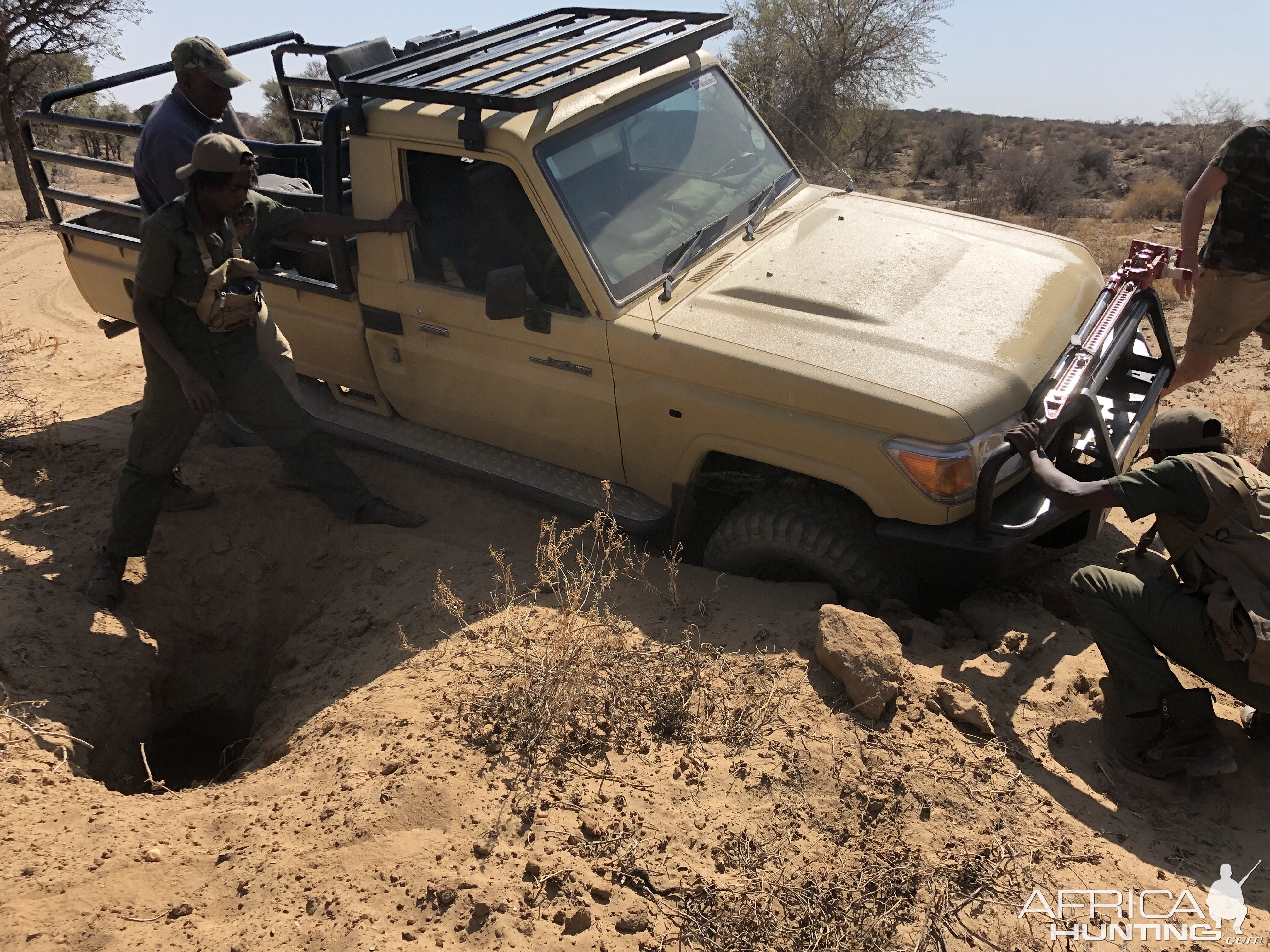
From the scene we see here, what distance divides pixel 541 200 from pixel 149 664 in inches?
102

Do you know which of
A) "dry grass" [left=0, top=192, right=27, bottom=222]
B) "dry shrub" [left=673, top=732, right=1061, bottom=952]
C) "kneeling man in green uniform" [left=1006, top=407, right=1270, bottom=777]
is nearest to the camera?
"dry shrub" [left=673, top=732, right=1061, bottom=952]

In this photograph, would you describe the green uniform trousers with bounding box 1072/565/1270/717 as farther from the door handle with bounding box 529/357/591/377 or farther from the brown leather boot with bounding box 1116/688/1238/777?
the door handle with bounding box 529/357/591/377

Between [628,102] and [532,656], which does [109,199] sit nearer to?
[628,102]

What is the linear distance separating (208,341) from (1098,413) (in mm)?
3575

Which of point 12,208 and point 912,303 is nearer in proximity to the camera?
point 912,303

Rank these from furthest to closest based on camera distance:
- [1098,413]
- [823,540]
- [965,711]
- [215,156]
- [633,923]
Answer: [215,156], [823,540], [1098,413], [965,711], [633,923]

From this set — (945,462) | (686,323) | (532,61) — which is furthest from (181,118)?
(945,462)

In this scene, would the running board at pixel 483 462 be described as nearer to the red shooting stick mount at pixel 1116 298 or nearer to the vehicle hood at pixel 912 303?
the vehicle hood at pixel 912 303

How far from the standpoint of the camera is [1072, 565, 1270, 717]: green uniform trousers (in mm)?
2918

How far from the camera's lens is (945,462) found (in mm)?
3006

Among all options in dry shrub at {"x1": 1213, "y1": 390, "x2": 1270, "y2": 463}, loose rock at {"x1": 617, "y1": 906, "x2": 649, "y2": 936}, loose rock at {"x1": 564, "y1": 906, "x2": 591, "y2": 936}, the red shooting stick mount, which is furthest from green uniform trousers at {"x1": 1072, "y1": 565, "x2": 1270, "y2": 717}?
dry shrub at {"x1": 1213, "y1": 390, "x2": 1270, "y2": 463}

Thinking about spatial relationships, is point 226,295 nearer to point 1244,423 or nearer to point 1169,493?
point 1169,493

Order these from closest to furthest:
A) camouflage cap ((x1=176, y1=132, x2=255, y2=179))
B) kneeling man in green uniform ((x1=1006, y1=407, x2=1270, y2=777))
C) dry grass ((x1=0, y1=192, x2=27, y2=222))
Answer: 1. kneeling man in green uniform ((x1=1006, y1=407, x2=1270, y2=777))
2. camouflage cap ((x1=176, y1=132, x2=255, y2=179))
3. dry grass ((x1=0, y1=192, x2=27, y2=222))

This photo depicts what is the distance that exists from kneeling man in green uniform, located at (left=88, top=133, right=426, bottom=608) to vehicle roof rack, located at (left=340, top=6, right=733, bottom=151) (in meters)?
0.53
